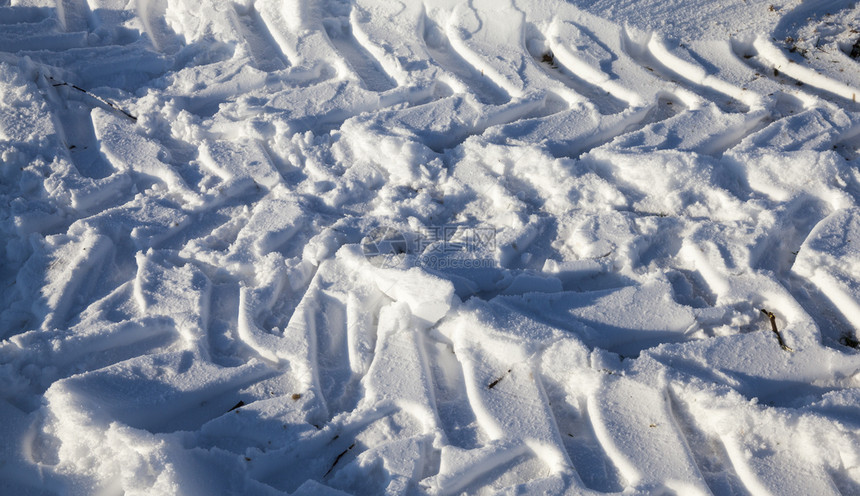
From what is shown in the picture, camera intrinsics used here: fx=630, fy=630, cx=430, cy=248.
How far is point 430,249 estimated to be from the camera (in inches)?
82.9

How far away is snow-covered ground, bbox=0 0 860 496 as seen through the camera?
1.62 m

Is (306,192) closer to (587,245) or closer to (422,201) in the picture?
(422,201)

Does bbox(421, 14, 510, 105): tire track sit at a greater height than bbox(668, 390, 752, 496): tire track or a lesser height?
greater

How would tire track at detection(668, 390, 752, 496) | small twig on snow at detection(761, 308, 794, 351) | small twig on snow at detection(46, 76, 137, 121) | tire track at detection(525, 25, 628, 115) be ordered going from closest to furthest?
tire track at detection(668, 390, 752, 496) < small twig on snow at detection(761, 308, 794, 351) < small twig on snow at detection(46, 76, 137, 121) < tire track at detection(525, 25, 628, 115)

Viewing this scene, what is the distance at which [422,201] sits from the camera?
7.47 feet

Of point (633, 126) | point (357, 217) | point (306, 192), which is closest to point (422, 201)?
point (357, 217)

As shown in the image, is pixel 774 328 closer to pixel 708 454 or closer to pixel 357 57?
pixel 708 454

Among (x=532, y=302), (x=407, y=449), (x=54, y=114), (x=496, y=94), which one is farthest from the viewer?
(x=496, y=94)

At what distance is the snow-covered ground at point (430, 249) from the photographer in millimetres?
1615

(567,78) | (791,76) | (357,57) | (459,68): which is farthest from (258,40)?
(791,76)

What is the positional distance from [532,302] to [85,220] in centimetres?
156

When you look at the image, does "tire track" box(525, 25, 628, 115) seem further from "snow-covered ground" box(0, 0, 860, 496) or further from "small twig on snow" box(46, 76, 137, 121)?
"small twig on snow" box(46, 76, 137, 121)

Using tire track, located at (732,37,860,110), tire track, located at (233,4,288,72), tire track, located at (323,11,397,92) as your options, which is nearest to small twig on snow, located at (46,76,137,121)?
tire track, located at (233,4,288,72)

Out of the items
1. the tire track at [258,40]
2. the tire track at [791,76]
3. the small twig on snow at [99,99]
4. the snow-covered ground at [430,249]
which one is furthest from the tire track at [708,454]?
the small twig on snow at [99,99]
